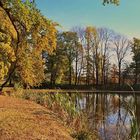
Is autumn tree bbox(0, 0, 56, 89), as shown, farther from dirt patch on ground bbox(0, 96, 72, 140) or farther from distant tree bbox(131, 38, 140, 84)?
distant tree bbox(131, 38, 140, 84)

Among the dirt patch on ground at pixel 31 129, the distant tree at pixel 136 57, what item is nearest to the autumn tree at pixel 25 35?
the dirt patch on ground at pixel 31 129

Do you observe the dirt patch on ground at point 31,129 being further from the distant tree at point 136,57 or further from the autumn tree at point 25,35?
the distant tree at point 136,57

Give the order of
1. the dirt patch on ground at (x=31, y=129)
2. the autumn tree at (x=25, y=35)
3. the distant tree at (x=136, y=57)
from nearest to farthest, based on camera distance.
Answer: the dirt patch on ground at (x=31, y=129)
the autumn tree at (x=25, y=35)
the distant tree at (x=136, y=57)

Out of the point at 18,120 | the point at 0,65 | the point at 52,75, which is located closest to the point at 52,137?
the point at 18,120

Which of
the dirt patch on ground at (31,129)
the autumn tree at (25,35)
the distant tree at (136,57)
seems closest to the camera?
the dirt patch on ground at (31,129)

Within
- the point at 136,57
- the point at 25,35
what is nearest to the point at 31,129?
the point at 25,35

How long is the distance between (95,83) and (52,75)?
371 inches

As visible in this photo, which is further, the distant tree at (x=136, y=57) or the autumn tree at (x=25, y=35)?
the distant tree at (x=136, y=57)

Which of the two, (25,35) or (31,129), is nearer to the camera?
(31,129)

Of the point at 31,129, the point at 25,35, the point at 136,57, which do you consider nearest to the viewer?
the point at 31,129

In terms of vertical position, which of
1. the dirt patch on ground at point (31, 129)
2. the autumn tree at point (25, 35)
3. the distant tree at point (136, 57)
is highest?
the distant tree at point (136, 57)

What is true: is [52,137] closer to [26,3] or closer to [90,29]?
[26,3]

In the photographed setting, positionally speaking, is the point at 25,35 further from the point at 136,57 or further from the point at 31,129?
the point at 136,57

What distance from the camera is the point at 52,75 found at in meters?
67.4
